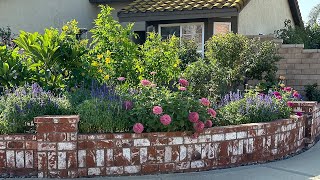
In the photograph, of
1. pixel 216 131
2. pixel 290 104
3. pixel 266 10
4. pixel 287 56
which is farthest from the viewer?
pixel 266 10

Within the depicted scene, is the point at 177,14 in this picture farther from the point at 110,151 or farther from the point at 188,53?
the point at 110,151

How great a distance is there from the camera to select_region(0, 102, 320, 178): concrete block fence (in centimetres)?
563

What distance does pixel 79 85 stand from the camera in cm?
741

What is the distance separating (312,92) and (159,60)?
5658 mm

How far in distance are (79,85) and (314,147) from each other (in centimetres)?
475

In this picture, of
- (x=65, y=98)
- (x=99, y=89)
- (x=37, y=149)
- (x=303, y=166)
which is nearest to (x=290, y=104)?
(x=303, y=166)

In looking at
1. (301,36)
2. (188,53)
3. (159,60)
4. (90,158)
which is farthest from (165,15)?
(90,158)

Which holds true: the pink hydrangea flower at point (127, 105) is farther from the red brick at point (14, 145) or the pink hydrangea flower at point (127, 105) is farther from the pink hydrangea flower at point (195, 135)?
the red brick at point (14, 145)

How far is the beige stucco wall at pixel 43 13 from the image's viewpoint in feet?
45.0

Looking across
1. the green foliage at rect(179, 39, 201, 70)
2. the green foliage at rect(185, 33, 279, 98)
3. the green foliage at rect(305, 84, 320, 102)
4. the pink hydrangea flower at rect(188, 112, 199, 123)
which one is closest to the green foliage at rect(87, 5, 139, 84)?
the pink hydrangea flower at rect(188, 112, 199, 123)

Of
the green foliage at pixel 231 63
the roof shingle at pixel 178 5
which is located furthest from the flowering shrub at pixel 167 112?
the roof shingle at pixel 178 5

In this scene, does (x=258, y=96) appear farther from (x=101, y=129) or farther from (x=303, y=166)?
(x=101, y=129)

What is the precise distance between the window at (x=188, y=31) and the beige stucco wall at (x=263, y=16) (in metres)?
1.32

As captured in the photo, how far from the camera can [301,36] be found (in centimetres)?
1515
